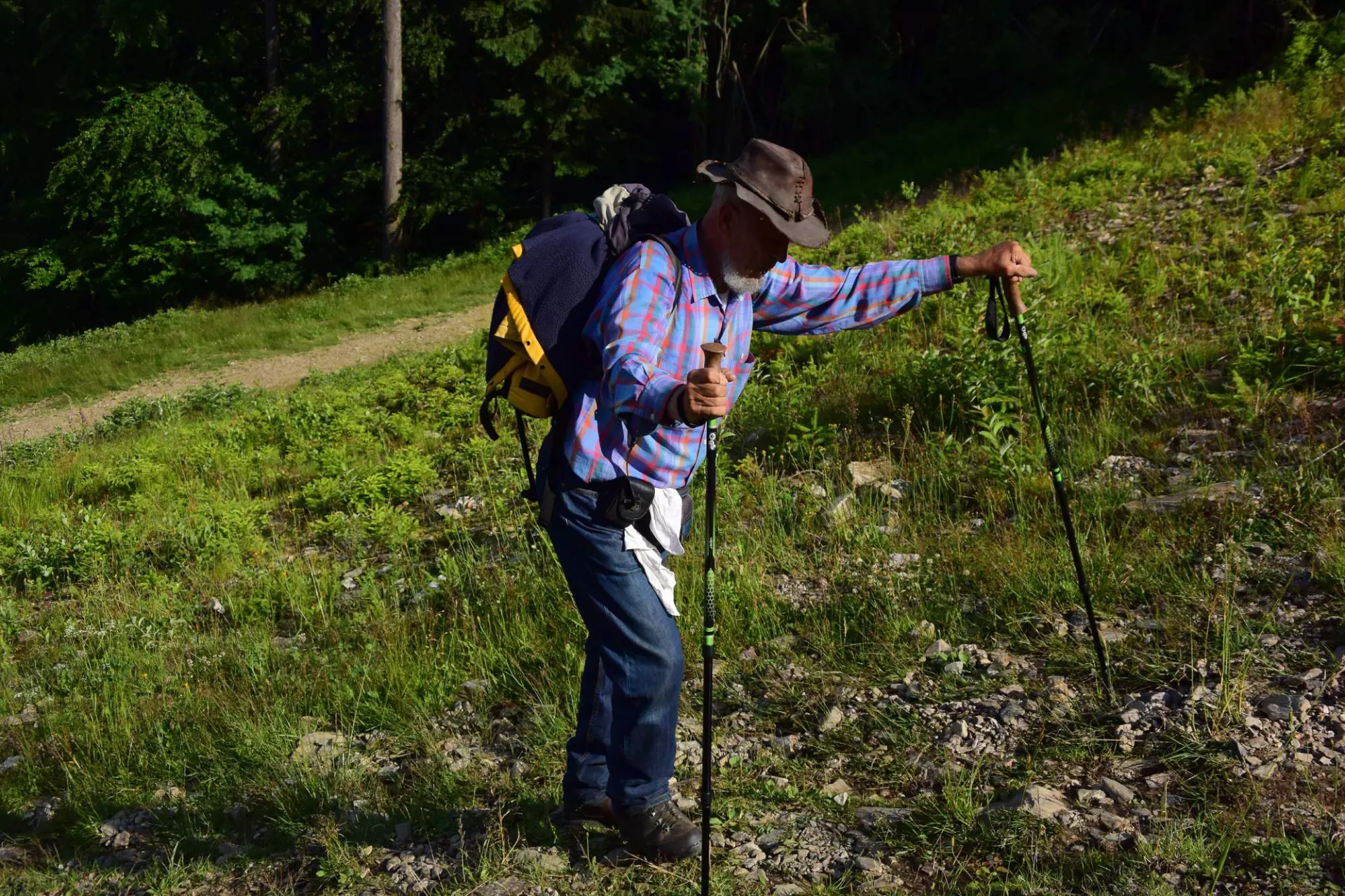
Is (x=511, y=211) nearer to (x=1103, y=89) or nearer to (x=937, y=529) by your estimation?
(x=1103, y=89)

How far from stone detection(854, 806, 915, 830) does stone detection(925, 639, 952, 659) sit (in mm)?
876

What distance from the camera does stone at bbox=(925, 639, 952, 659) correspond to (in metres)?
4.41

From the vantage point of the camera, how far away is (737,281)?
3.19 m

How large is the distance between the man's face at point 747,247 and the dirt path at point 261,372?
37.8 ft

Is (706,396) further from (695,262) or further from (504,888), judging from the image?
(504,888)

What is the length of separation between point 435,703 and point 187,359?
1263 cm

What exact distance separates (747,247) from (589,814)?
2.00 meters

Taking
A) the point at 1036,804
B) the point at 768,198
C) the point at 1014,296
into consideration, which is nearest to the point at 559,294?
the point at 768,198

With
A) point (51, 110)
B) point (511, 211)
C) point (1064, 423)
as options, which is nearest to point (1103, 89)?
point (511, 211)

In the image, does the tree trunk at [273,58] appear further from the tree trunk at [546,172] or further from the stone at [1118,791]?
the stone at [1118,791]

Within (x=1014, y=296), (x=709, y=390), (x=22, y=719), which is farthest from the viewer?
(x=22, y=719)

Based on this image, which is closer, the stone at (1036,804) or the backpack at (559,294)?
the backpack at (559,294)

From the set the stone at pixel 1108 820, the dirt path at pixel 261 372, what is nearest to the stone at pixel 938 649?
the stone at pixel 1108 820

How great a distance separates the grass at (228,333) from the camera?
50.5 ft
